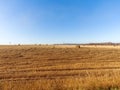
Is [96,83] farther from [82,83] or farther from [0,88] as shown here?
[0,88]

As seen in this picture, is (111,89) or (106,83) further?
(106,83)

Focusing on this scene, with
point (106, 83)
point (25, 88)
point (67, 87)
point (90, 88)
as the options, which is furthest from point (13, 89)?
point (106, 83)

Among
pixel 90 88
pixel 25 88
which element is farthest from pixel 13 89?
pixel 90 88

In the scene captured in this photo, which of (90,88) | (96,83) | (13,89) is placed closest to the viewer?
(13,89)

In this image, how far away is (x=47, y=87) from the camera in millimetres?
13242

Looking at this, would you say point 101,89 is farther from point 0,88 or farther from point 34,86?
point 0,88

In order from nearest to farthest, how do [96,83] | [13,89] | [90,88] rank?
1. [13,89]
2. [90,88]
3. [96,83]

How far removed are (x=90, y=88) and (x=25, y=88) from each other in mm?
2986

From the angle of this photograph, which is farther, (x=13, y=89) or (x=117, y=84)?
(x=117, y=84)

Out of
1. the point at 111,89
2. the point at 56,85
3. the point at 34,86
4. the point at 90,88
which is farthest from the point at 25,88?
the point at 111,89

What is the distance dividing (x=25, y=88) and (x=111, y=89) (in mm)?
3797

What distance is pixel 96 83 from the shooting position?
14.4 metres

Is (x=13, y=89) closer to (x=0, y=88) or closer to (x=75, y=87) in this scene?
(x=0, y=88)

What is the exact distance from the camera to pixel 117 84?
14453mm
